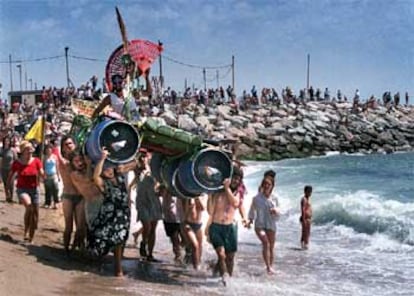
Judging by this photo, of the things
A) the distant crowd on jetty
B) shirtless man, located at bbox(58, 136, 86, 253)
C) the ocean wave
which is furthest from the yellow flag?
Answer: the distant crowd on jetty

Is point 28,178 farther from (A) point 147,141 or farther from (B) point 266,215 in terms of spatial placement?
(B) point 266,215

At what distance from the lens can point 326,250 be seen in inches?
437

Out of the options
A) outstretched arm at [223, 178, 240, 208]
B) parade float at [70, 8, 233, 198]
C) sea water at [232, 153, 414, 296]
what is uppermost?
parade float at [70, 8, 233, 198]

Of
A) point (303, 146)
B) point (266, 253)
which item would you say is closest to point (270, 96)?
point (303, 146)

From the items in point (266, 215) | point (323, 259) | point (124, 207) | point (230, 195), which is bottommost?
point (323, 259)

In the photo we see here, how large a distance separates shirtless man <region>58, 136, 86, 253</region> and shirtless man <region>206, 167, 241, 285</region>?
1.67m

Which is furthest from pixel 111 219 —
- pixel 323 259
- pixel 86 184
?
pixel 323 259

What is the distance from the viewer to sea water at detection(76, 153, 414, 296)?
7797mm

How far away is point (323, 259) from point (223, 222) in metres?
3.00

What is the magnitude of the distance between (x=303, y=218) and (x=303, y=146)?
27077 millimetres

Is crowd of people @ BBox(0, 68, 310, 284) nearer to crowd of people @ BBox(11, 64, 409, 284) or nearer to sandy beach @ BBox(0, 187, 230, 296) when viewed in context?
crowd of people @ BBox(11, 64, 409, 284)

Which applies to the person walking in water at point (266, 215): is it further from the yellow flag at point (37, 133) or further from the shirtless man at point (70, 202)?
the yellow flag at point (37, 133)

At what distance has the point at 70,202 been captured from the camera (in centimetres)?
840

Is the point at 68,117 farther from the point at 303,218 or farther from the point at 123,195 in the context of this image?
the point at 123,195
